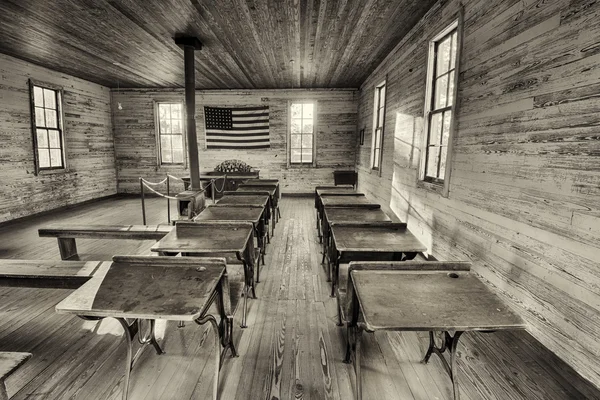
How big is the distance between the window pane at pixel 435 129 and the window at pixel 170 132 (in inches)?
309

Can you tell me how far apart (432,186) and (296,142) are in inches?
246

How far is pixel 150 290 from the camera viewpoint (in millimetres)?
1584

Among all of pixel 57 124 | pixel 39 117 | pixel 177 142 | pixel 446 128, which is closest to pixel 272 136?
pixel 177 142

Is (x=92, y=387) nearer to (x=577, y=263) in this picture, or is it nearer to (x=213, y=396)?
(x=213, y=396)

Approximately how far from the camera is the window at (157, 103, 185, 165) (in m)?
9.77

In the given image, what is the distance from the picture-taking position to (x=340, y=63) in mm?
6805

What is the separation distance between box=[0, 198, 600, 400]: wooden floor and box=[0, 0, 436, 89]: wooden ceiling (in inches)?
144

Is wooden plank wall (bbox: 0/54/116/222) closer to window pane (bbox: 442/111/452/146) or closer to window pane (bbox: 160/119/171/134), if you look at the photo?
window pane (bbox: 160/119/171/134)

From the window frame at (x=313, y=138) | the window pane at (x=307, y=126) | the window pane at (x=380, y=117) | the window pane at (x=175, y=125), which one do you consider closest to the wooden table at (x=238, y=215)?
the window pane at (x=380, y=117)

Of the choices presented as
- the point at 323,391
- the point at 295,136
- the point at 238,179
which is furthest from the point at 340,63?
the point at 323,391

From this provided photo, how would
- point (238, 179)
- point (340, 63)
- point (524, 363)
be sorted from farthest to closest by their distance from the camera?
point (238, 179), point (340, 63), point (524, 363)

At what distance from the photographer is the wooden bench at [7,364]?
1277 millimetres

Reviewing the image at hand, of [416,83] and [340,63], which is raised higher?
[340,63]

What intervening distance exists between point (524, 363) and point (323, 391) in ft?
4.73
